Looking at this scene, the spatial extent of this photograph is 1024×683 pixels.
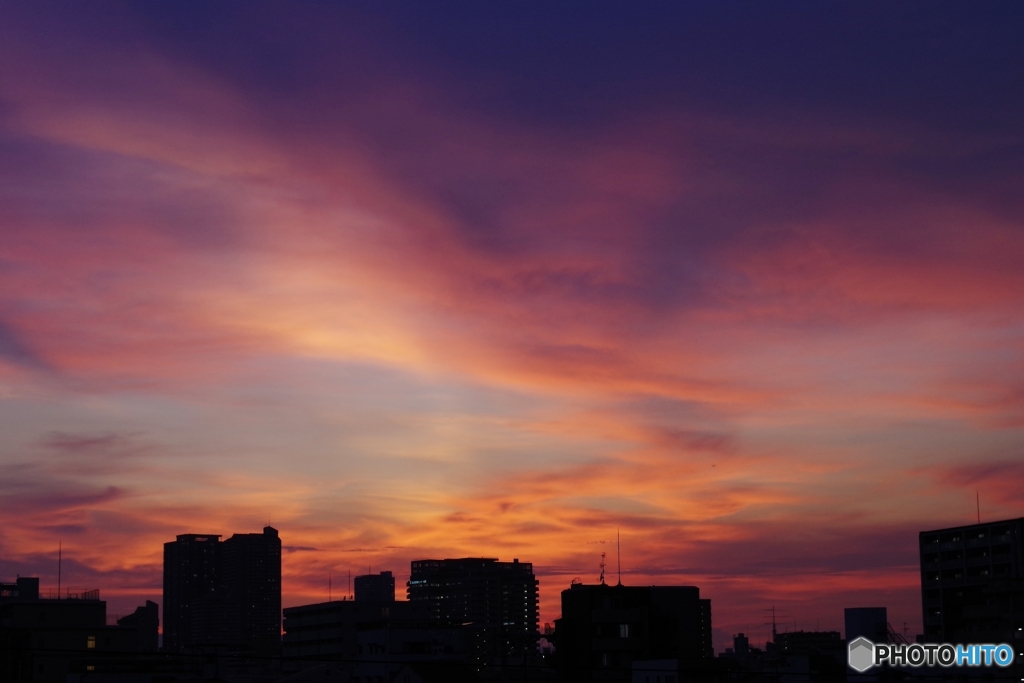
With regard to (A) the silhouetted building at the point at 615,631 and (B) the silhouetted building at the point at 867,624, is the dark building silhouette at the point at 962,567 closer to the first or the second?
(A) the silhouetted building at the point at 615,631

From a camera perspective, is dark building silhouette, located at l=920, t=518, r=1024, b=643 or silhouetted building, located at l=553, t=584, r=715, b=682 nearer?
silhouetted building, located at l=553, t=584, r=715, b=682

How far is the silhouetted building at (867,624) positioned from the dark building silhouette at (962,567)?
75941mm

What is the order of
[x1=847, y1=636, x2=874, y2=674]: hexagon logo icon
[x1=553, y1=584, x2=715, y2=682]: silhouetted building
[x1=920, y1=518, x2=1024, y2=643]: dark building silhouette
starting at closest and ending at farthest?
[x1=847, y1=636, x2=874, y2=674]: hexagon logo icon → [x1=553, y1=584, x2=715, y2=682]: silhouetted building → [x1=920, y1=518, x2=1024, y2=643]: dark building silhouette

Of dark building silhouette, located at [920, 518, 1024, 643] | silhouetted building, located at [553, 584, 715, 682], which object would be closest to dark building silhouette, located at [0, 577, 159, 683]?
silhouetted building, located at [553, 584, 715, 682]

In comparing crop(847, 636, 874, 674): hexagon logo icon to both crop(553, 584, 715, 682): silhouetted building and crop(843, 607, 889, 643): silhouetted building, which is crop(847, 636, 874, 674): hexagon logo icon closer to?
crop(843, 607, 889, 643): silhouetted building

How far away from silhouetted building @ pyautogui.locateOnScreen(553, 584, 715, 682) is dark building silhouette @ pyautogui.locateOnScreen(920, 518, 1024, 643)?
46.1m

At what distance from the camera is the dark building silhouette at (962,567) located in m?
180

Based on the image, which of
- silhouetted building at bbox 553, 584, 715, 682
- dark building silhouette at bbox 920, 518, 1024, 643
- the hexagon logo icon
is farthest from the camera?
dark building silhouette at bbox 920, 518, 1024, 643

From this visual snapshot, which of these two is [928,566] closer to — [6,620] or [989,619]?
[989,619]

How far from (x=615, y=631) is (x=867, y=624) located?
152 feet

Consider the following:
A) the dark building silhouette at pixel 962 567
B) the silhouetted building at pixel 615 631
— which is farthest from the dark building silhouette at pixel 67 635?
the dark building silhouette at pixel 962 567

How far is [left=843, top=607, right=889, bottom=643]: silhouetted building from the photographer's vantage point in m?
93.1

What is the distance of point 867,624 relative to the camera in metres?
93.9

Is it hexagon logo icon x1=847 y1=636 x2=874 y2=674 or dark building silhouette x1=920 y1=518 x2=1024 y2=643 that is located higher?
dark building silhouette x1=920 y1=518 x2=1024 y2=643
